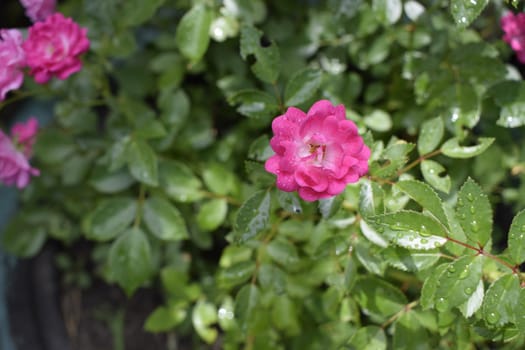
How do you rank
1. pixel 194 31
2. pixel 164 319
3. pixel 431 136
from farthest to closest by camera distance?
1. pixel 164 319
2. pixel 194 31
3. pixel 431 136

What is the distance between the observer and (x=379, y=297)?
929 millimetres

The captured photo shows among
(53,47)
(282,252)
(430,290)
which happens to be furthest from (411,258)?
(53,47)

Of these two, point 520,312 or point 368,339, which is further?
point 368,339

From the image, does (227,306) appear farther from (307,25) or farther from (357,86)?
(307,25)

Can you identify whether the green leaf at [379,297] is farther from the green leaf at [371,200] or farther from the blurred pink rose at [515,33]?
the blurred pink rose at [515,33]

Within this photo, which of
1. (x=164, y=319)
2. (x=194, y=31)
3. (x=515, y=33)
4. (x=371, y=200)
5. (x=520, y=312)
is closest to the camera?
(x=520, y=312)

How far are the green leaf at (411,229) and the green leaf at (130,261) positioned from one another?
602 millimetres

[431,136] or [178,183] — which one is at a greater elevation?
[431,136]

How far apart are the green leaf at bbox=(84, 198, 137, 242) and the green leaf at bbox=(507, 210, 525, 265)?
79 centimetres

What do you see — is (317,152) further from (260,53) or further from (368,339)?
(368,339)

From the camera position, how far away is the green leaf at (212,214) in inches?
46.0

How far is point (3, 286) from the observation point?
5.27ft

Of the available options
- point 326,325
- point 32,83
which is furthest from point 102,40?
point 326,325

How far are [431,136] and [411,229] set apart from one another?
0.26 metres
